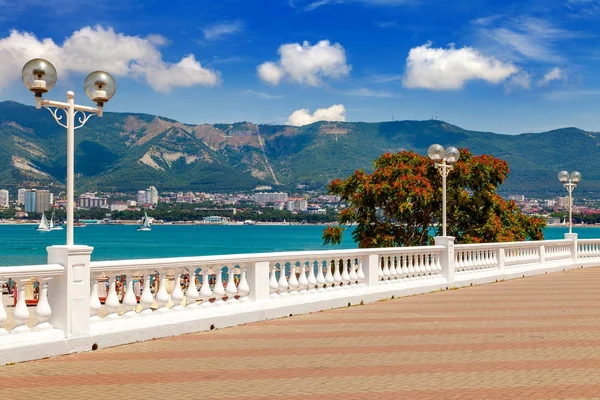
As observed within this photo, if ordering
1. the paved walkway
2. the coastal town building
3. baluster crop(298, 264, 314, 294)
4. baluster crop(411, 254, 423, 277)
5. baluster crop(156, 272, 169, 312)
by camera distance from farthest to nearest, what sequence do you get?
the coastal town building → baluster crop(411, 254, 423, 277) → baluster crop(298, 264, 314, 294) → baluster crop(156, 272, 169, 312) → the paved walkway

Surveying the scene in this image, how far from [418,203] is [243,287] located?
779 inches

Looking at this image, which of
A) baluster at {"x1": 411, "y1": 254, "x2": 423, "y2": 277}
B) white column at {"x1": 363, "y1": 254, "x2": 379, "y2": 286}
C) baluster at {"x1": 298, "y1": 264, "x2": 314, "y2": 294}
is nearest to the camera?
baluster at {"x1": 298, "y1": 264, "x2": 314, "y2": 294}

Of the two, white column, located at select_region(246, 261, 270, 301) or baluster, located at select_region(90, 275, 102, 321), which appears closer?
baluster, located at select_region(90, 275, 102, 321)

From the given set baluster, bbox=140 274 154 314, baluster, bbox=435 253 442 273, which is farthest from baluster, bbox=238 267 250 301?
baluster, bbox=435 253 442 273

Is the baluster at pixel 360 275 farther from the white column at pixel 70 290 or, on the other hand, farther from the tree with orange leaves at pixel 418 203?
the tree with orange leaves at pixel 418 203

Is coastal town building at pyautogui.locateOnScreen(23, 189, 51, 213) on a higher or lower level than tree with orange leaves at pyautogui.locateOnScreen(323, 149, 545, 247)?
higher

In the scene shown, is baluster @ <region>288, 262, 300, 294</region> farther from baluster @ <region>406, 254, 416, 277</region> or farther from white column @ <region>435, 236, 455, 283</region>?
white column @ <region>435, 236, 455, 283</region>

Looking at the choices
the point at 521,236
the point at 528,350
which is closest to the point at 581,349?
the point at 528,350

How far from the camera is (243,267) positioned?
13906mm

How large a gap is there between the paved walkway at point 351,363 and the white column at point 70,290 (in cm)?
48

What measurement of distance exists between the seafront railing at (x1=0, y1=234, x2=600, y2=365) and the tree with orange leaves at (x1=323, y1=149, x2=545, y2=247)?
1019 cm

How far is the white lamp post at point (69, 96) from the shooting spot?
36.0 ft

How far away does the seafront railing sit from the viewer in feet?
33.8

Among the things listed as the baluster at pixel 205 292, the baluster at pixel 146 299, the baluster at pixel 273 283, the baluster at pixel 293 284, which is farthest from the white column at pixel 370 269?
the baluster at pixel 146 299
